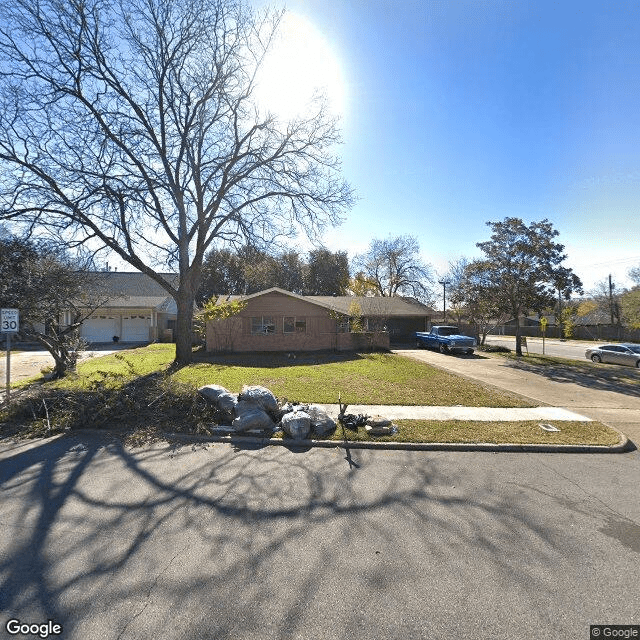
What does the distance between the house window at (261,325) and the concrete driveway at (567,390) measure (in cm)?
1057

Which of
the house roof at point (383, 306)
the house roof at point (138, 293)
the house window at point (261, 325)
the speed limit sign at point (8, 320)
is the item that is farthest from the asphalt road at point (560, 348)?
the house roof at point (138, 293)

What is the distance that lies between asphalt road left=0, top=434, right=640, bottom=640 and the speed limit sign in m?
4.50

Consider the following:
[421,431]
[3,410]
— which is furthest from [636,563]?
[3,410]

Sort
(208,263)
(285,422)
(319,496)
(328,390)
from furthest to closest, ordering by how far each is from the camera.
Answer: (208,263) < (328,390) < (285,422) < (319,496)

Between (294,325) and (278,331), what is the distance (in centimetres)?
110

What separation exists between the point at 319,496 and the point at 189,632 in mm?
2200

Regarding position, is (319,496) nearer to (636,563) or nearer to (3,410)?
(636,563)

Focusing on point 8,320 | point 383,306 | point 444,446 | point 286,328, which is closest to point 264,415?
point 444,446

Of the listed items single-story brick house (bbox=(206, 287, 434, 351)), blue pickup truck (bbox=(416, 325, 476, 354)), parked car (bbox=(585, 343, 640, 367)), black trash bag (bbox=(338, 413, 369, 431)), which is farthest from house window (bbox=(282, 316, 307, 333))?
parked car (bbox=(585, 343, 640, 367))

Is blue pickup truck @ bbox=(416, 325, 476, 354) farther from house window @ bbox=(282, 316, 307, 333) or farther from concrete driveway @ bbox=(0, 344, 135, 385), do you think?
concrete driveway @ bbox=(0, 344, 135, 385)

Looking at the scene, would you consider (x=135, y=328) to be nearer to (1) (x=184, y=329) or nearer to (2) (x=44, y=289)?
(1) (x=184, y=329)

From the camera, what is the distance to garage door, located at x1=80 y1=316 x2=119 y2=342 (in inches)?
1092

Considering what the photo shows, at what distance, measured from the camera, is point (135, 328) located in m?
28.6

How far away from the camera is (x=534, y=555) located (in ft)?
10.9
